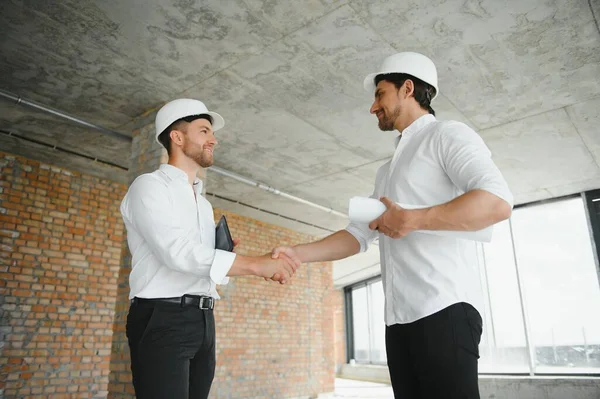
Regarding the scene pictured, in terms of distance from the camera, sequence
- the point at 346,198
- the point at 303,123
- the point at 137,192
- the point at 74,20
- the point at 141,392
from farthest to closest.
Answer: the point at 346,198, the point at 303,123, the point at 74,20, the point at 137,192, the point at 141,392

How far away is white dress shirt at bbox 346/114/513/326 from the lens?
1.54 metres

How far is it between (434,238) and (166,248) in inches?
43.1

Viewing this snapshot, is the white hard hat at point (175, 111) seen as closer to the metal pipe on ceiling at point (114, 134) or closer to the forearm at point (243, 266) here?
the forearm at point (243, 266)

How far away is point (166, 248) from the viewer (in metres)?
2.00

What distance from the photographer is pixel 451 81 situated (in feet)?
15.9

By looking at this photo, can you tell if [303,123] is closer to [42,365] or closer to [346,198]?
[346,198]

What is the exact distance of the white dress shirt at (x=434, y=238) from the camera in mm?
1536

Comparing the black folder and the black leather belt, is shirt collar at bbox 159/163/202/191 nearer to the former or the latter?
the black folder

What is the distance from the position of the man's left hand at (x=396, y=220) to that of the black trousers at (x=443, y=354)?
28cm

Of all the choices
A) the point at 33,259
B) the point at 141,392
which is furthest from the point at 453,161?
the point at 33,259

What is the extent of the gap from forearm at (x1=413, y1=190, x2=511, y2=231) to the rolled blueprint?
3 centimetres

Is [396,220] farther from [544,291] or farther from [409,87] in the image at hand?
[544,291]

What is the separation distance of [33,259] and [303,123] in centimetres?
397

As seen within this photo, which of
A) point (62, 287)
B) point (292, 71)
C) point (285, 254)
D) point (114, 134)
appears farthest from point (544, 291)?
point (62, 287)
